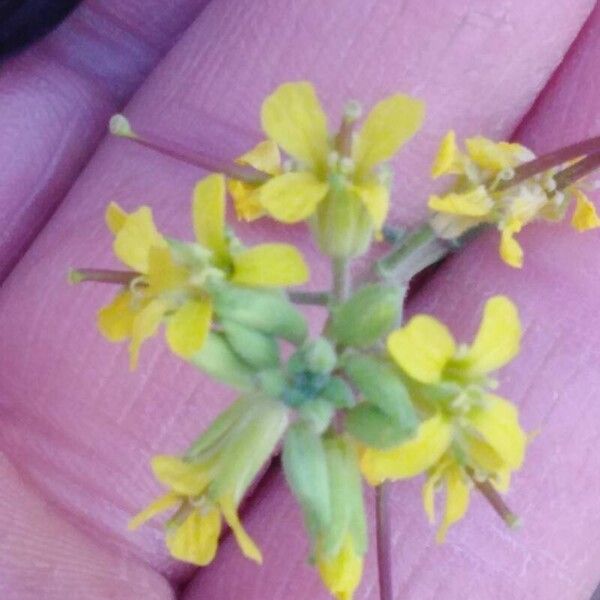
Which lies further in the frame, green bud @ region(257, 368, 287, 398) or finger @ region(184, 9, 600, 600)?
finger @ region(184, 9, 600, 600)

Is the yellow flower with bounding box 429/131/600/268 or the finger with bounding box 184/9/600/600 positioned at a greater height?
the yellow flower with bounding box 429/131/600/268

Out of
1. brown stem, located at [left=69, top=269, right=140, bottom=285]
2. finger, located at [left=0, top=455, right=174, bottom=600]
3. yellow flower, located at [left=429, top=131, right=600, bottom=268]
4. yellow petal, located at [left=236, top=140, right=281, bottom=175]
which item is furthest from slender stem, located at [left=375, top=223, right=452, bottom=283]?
finger, located at [left=0, top=455, right=174, bottom=600]

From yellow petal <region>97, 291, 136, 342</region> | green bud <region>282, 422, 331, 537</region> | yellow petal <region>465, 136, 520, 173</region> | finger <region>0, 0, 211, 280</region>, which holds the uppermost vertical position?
yellow petal <region>465, 136, 520, 173</region>

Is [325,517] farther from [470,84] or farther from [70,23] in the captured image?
[70,23]

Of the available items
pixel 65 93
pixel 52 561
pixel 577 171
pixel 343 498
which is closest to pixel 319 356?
pixel 343 498

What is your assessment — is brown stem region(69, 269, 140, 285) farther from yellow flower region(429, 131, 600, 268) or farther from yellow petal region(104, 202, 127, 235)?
yellow flower region(429, 131, 600, 268)

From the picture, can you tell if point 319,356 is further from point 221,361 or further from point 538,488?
point 538,488

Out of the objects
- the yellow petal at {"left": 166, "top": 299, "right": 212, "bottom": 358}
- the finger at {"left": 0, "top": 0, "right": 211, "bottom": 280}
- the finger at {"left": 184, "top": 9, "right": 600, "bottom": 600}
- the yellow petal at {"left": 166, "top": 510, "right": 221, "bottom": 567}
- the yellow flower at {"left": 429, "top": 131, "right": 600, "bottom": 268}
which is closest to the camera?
the yellow petal at {"left": 166, "top": 299, "right": 212, "bottom": 358}

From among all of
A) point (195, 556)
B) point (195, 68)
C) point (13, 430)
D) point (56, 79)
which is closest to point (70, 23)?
point (56, 79)
